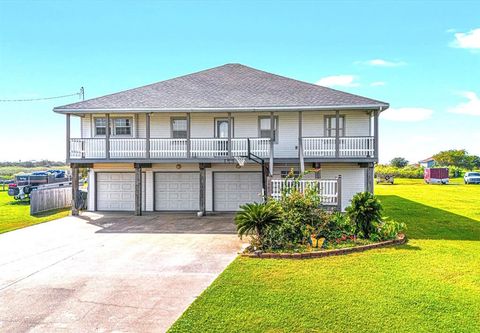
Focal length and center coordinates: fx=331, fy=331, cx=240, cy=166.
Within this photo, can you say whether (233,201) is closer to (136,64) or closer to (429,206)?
(429,206)

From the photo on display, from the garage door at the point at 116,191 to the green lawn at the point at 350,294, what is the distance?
10936 mm

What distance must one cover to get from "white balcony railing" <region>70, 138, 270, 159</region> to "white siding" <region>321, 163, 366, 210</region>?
10.5ft

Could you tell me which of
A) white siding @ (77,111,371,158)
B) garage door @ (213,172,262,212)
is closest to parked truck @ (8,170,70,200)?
white siding @ (77,111,371,158)

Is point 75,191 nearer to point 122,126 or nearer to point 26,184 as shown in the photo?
point 122,126

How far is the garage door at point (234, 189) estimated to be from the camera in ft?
56.0

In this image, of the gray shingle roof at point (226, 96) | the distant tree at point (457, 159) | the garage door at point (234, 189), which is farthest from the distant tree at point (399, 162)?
the garage door at point (234, 189)

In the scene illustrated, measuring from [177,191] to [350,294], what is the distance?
41.2 ft

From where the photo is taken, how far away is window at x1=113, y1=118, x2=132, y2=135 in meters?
17.3

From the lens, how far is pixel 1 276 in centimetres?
762

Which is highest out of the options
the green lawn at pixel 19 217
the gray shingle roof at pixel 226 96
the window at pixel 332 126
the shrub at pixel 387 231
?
the gray shingle roof at pixel 226 96

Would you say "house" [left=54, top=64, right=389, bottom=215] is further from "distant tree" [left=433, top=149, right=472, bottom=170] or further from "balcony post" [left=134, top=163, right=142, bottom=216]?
"distant tree" [left=433, top=149, right=472, bottom=170]

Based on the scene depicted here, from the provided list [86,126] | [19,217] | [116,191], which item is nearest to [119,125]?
[86,126]

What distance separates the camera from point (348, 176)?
16438mm

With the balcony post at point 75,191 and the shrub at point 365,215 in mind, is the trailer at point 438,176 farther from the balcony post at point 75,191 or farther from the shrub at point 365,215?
the balcony post at point 75,191
